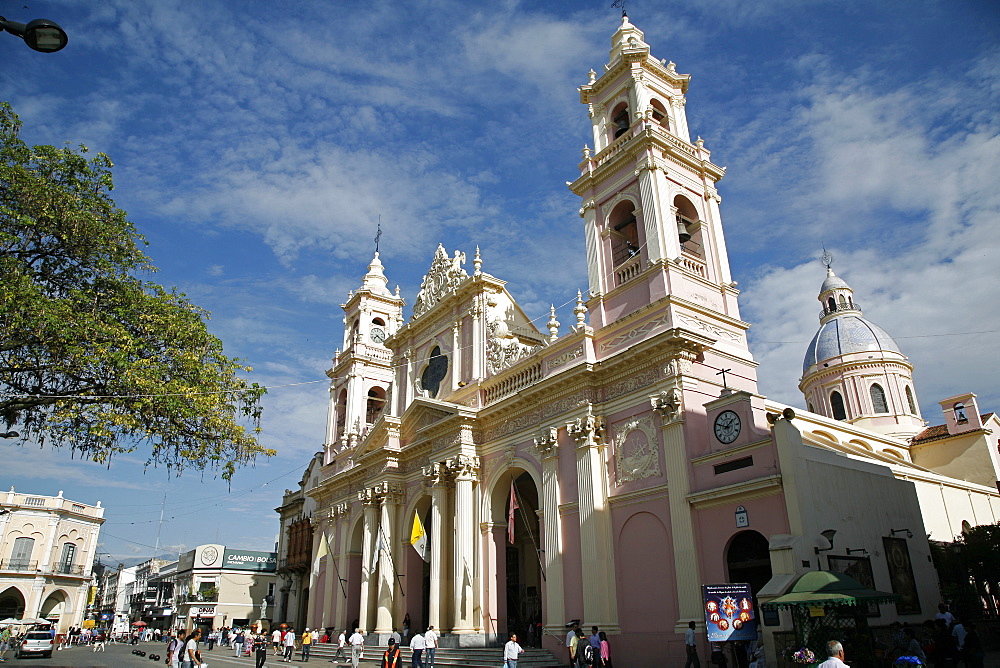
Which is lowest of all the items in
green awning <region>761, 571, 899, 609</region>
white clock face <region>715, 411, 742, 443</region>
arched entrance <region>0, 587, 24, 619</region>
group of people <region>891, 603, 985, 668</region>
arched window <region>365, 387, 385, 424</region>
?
group of people <region>891, 603, 985, 668</region>

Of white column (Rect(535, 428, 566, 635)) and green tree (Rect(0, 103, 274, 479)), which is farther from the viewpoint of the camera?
white column (Rect(535, 428, 566, 635))

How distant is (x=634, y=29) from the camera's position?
83.3ft

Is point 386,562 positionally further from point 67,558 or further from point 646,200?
point 67,558

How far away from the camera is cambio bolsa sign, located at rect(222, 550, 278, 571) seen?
5550cm

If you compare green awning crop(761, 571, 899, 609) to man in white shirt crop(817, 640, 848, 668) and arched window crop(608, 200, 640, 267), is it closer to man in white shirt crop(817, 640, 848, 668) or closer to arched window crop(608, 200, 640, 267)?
man in white shirt crop(817, 640, 848, 668)

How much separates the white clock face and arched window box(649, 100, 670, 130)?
38.8 feet

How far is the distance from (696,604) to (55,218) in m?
Answer: 14.7

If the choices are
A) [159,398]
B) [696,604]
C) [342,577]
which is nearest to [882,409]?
[696,604]

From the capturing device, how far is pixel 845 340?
37.9 metres

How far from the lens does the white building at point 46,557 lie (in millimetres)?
44125

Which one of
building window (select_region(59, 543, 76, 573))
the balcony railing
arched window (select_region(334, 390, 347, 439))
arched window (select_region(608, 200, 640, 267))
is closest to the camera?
arched window (select_region(608, 200, 640, 267))

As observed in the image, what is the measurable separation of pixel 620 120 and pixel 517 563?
1647cm

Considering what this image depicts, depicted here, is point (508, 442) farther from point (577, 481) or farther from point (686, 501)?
point (686, 501)

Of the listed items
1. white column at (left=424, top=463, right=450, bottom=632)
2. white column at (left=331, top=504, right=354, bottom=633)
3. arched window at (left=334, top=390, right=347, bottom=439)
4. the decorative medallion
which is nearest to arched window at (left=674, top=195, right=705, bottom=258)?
the decorative medallion
